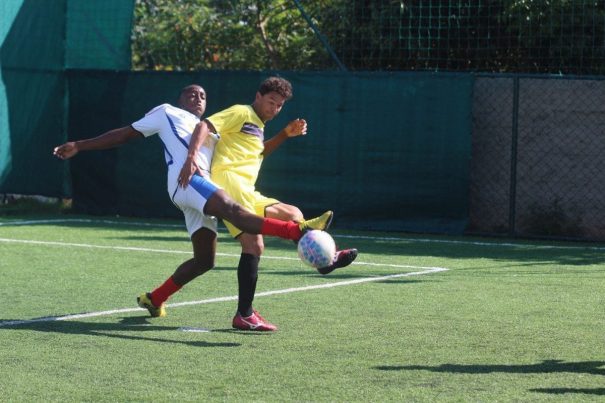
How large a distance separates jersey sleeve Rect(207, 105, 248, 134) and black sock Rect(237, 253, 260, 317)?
865 millimetres

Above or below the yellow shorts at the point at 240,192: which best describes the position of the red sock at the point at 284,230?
below

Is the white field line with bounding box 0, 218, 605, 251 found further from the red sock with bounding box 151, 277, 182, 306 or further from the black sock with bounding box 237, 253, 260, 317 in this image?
the black sock with bounding box 237, 253, 260, 317

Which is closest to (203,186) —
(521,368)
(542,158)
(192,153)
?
(192,153)

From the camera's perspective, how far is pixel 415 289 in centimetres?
1012

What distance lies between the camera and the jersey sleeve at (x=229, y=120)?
819 centimetres

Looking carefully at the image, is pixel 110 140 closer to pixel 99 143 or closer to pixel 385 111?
pixel 99 143

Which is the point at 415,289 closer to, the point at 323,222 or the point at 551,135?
the point at 323,222

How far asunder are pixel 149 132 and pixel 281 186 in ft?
26.4

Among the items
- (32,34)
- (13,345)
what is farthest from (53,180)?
(13,345)

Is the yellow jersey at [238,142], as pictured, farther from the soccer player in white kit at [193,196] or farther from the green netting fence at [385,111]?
the green netting fence at [385,111]

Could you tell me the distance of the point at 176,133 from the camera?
8406 mm

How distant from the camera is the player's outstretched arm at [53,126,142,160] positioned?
327 inches

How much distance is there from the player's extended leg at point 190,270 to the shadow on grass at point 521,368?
2021mm

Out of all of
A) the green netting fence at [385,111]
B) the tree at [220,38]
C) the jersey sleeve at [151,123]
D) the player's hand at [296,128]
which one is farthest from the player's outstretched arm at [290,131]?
the tree at [220,38]
